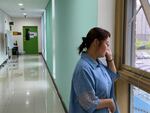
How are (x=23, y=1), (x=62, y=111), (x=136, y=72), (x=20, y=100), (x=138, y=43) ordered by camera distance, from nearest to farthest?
1. (x=136, y=72)
2. (x=138, y=43)
3. (x=62, y=111)
4. (x=20, y=100)
5. (x=23, y=1)

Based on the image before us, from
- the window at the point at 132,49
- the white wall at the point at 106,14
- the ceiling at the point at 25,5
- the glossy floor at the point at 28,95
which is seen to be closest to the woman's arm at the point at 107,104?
the window at the point at 132,49

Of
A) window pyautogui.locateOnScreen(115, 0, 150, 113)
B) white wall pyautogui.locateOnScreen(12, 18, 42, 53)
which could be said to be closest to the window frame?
window pyautogui.locateOnScreen(115, 0, 150, 113)

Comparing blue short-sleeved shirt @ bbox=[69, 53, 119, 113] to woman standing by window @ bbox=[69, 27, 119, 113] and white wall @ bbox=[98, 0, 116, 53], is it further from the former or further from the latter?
white wall @ bbox=[98, 0, 116, 53]

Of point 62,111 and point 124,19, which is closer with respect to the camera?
point 124,19

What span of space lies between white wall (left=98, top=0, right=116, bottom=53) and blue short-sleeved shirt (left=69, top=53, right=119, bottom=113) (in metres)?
0.63

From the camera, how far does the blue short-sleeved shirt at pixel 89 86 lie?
1658 millimetres

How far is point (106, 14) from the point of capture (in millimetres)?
2334

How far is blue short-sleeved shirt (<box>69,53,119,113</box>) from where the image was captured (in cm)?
166

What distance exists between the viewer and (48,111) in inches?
189

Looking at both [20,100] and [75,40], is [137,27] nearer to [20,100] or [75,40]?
[75,40]

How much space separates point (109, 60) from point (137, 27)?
0.43 metres

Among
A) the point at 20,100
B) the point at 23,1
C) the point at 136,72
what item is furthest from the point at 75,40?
the point at 23,1

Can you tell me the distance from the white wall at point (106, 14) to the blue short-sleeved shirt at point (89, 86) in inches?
24.6

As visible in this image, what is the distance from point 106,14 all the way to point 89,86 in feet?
3.12
